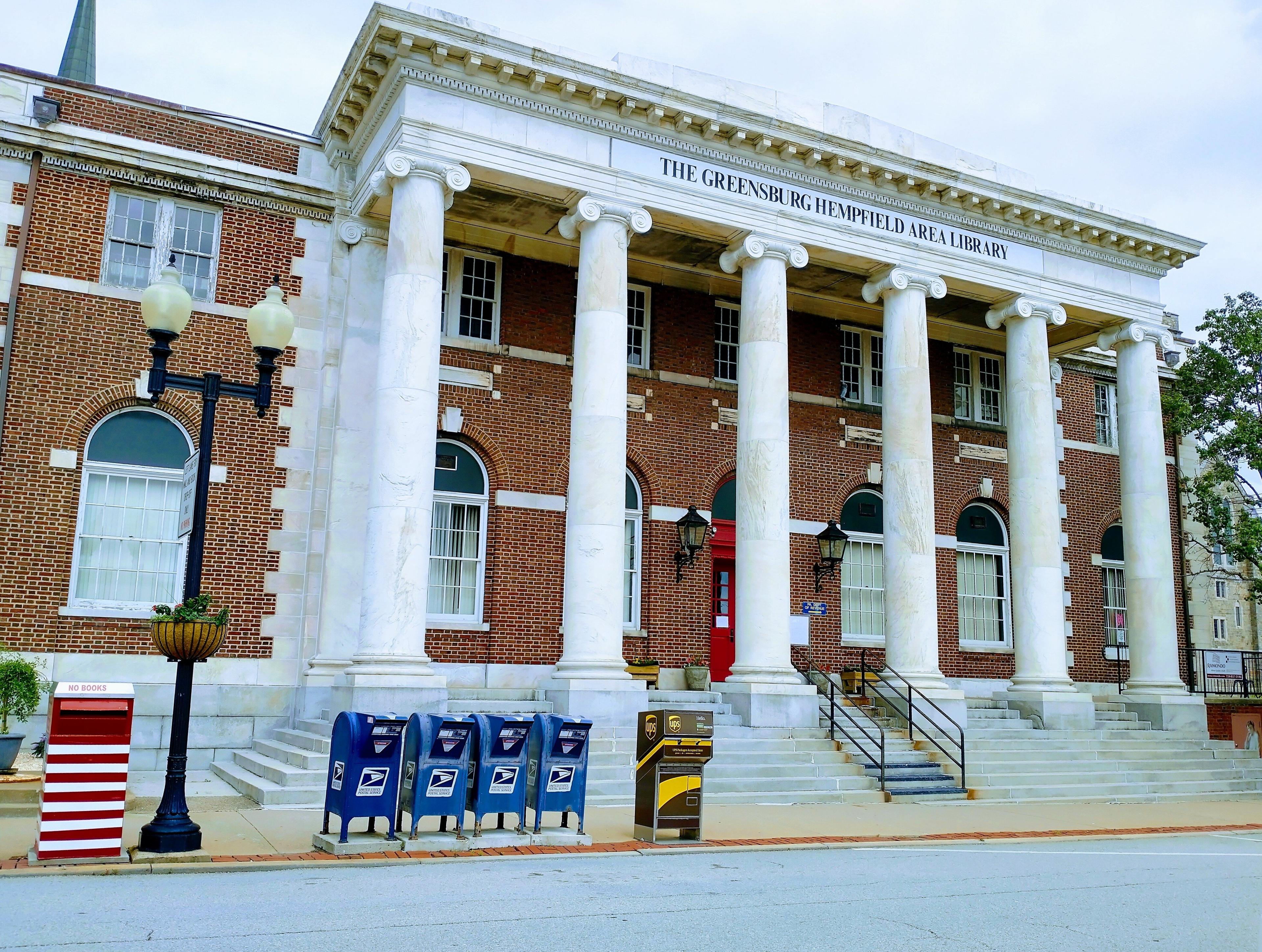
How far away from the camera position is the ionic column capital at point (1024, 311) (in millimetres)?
21547

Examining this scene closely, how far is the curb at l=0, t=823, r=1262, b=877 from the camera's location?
887 cm

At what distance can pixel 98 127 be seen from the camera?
17688 mm

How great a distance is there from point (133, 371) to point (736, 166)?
1005cm

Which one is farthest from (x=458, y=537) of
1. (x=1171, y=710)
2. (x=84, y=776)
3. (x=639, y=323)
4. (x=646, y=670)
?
(x=1171, y=710)

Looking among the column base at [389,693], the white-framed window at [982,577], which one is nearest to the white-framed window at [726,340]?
the white-framed window at [982,577]

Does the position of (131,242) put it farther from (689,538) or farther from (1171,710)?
(1171,710)

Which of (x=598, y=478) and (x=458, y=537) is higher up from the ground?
(x=598, y=478)

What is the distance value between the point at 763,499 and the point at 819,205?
539 cm

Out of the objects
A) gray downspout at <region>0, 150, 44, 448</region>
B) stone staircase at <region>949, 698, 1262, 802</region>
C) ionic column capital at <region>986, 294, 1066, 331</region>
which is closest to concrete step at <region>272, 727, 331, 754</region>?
gray downspout at <region>0, 150, 44, 448</region>

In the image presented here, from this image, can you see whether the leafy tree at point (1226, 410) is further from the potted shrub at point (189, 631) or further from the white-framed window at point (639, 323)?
the potted shrub at point (189, 631)

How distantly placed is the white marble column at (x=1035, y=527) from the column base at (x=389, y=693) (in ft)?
35.4

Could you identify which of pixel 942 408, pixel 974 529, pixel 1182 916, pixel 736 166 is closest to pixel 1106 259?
pixel 942 408

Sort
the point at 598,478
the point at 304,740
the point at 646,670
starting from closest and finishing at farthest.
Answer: the point at 304,740
the point at 598,478
the point at 646,670

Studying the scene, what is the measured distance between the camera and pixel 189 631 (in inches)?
385
